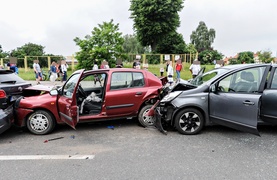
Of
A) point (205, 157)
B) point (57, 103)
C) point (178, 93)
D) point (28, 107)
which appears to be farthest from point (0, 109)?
point (205, 157)

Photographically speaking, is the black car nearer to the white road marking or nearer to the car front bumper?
the white road marking

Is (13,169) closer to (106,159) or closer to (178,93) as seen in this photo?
(106,159)

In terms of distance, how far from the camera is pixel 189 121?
454cm

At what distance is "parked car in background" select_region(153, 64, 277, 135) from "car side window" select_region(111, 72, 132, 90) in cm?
100

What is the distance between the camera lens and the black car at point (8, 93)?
4334mm

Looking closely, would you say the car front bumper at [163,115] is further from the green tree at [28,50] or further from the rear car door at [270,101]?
the green tree at [28,50]

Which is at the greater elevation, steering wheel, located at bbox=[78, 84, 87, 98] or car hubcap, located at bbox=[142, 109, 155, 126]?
steering wheel, located at bbox=[78, 84, 87, 98]

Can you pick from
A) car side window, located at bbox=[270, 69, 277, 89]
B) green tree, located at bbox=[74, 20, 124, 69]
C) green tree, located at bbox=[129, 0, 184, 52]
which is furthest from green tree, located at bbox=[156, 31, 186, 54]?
car side window, located at bbox=[270, 69, 277, 89]

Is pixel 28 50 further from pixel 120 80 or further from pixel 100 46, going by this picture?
pixel 120 80

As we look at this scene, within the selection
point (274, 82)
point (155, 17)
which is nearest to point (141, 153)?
point (274, 82)

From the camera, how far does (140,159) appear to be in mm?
3469

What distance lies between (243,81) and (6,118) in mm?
5018

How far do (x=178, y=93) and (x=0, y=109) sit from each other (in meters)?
3.80

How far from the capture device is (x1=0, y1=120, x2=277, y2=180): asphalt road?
3.03 meters
